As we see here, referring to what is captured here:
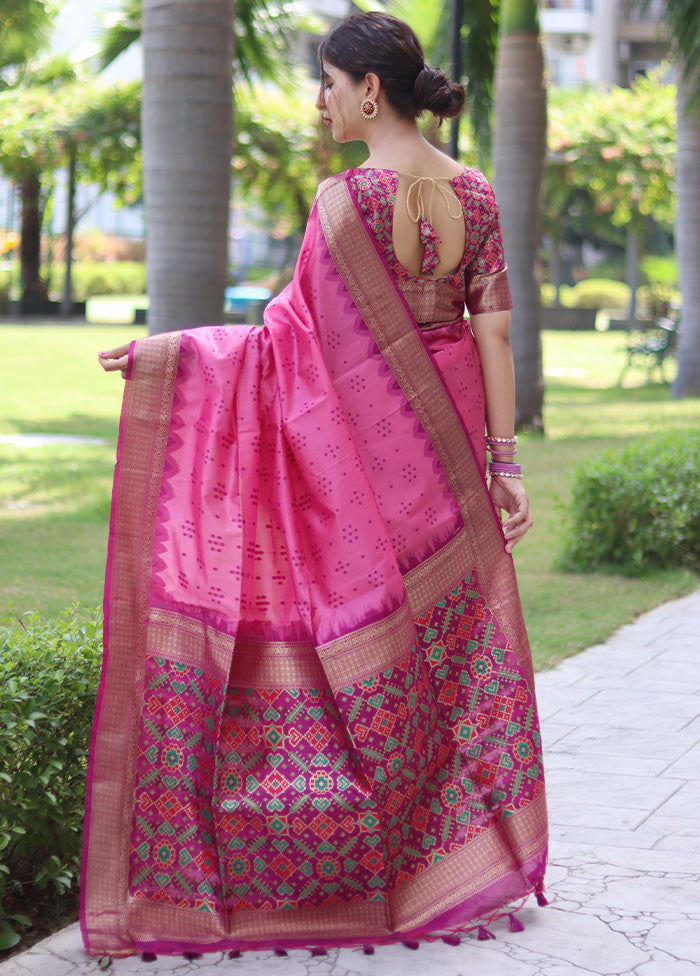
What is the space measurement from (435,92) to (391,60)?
0.11 meters

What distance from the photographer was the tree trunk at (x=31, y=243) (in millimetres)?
27156

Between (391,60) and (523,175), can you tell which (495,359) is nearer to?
(391,60)

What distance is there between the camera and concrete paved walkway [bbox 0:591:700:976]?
2.67 m

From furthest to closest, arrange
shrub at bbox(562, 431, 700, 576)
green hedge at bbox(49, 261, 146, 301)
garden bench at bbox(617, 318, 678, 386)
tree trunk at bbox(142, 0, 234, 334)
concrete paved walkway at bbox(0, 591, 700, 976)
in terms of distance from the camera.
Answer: green hedge at bbox(49, 261, 146, 301), garden bench at bbox(617, 318, 678, 386), shrub at bbox(562, 431, 700, 576), tree trunk at bbox(142, 0, 234, 334), concrete paved walkway at bbox(0, 591, 700, 976)

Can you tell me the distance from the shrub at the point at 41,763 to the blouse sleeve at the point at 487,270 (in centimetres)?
119

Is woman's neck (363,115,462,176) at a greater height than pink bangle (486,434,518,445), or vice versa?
woman's neck (363,115,462,176)

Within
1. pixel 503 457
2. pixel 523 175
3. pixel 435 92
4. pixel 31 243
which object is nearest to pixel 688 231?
pixel 523 175

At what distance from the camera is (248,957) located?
2727 mm

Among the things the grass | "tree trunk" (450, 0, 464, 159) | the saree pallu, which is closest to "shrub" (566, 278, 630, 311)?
the grass

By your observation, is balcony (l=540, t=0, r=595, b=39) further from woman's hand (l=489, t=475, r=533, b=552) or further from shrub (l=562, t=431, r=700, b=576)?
woman's hand (l=489, t=475, r=533, b=552)

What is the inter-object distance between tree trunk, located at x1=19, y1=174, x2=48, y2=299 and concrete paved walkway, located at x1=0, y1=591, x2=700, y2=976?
23.9m

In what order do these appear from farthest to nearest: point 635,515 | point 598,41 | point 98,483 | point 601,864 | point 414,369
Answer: point 598,41 → point 98,483 → point 635,515 → point 601,864 → point 414,369

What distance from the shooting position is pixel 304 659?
9.18 ft

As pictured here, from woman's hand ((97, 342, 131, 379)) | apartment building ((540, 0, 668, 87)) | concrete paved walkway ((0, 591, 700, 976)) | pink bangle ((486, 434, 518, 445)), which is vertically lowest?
concrete paved walkway ((0, 591, 700, 976))
